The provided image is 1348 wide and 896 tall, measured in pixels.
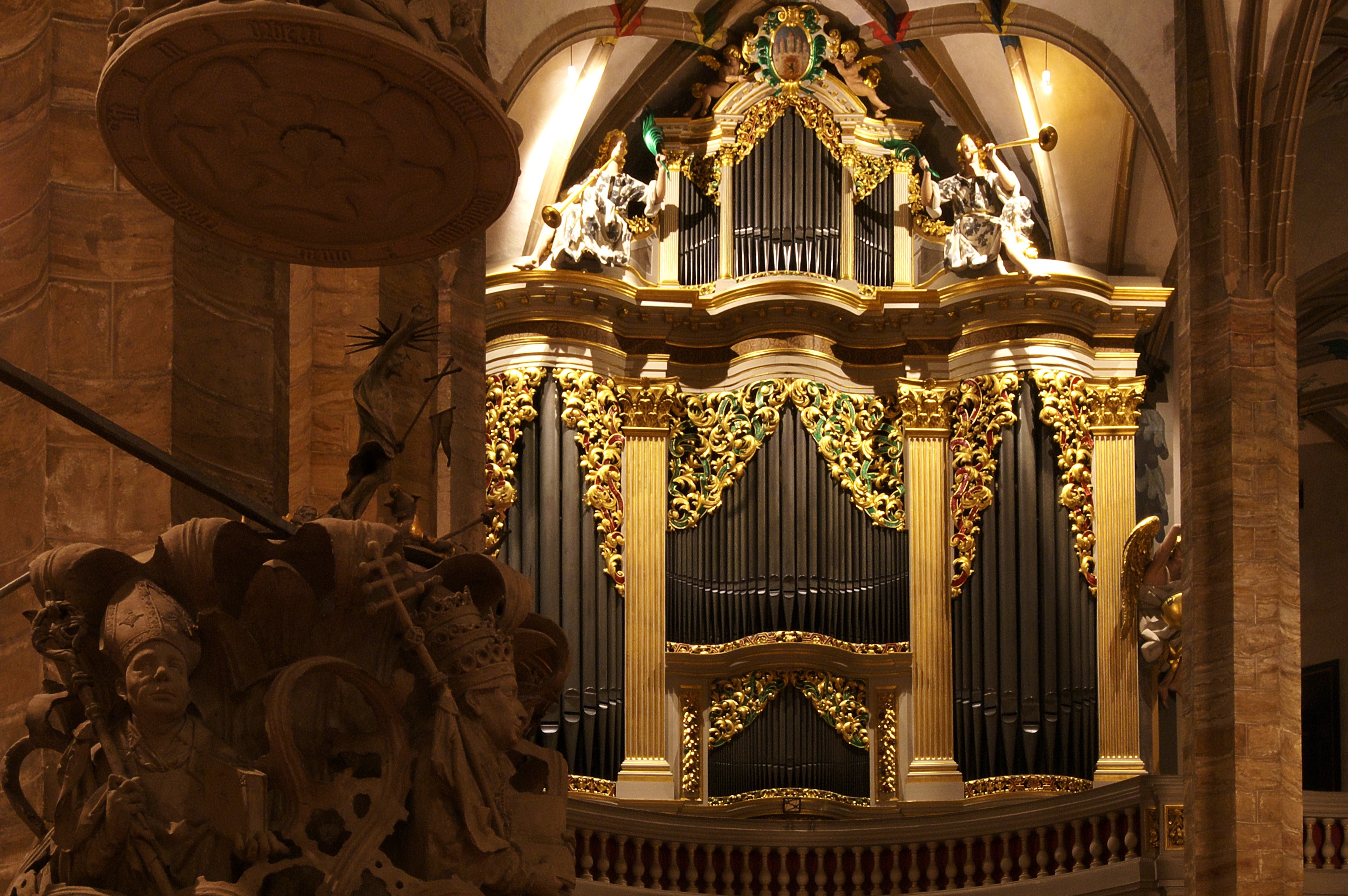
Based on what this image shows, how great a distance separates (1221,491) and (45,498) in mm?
6680

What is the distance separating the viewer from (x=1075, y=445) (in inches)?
513

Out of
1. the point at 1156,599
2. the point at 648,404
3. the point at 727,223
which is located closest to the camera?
the point at 1156,599

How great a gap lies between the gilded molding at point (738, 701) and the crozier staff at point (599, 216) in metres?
2.91

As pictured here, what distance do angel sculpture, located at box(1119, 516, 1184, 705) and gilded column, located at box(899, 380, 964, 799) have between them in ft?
3.79

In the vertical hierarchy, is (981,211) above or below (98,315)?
above

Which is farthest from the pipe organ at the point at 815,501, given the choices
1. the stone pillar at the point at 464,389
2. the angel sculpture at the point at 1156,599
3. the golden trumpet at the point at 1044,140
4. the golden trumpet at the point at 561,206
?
the stone pillar at the point at 464,389

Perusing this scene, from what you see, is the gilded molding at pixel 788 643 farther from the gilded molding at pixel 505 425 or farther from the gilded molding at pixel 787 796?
the gilded molding at pixel 505 425

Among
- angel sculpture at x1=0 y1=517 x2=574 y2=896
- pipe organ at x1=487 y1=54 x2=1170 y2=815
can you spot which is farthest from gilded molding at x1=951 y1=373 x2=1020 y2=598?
angel sculpture at x1=0 y1=517 x2=574 y2=896

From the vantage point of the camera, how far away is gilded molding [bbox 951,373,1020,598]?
13.0 meters

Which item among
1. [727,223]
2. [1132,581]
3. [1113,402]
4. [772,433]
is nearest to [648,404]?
[772,433]

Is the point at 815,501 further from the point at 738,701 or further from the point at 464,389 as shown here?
the point at 464,389

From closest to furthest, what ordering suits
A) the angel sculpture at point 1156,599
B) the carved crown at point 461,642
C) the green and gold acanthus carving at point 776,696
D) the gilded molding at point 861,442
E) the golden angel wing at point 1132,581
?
the carved crown at point 461,642, the angel sculpture at point 1156,599, the golden angel wing at point 1132,581, the green and gold acanthus carving at point 776,696, the gilded molding at point 861,442

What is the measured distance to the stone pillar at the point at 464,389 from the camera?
23.5 ft

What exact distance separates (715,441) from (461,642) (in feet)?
34.1
